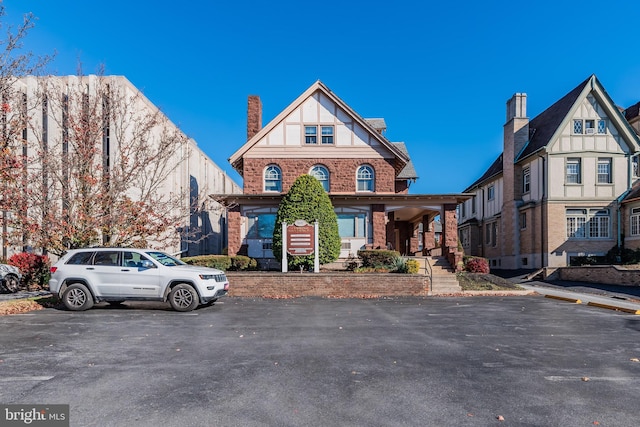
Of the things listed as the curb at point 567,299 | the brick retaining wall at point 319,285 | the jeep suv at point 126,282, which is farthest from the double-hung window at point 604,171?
the jeep suv at point 126,282

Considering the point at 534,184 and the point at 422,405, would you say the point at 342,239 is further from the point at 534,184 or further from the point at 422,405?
the point at 422,405

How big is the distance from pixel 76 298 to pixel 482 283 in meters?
16.0

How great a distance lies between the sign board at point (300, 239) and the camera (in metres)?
17.2

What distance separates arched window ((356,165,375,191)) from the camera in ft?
75.6

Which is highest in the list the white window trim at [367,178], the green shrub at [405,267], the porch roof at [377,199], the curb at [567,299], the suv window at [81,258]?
the white window trim at [367,178]

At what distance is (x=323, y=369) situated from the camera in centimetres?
559

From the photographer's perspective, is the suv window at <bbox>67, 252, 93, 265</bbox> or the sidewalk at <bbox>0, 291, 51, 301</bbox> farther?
the sidewalk at <bbox>0, 291, 51, 301</bbox>

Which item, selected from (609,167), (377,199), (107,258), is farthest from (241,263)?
(609,167)

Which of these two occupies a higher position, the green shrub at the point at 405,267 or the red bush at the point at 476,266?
the green shrub at the point at 405,267

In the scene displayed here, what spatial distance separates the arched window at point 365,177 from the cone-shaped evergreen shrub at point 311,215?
4537mm

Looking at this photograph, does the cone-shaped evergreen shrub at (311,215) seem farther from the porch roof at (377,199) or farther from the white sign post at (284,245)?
the porch roof at (377,199)

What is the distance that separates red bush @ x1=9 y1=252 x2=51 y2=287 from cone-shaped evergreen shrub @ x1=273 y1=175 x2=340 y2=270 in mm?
9720

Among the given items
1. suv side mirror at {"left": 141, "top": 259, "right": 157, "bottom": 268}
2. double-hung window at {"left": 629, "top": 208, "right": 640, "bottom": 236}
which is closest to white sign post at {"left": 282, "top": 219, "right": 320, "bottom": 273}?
suv side mirror at {"left": 141, "top": 259, "right": 157, "bottom": 268}

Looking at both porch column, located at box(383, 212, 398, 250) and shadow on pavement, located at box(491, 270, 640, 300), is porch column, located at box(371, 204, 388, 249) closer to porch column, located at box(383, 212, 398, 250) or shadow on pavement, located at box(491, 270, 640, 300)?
porch column, located at box(383, 212, 398, 250)
